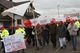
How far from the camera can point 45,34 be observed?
1073 centimetres

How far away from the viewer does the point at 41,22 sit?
9.53 m

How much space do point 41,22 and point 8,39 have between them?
335cm

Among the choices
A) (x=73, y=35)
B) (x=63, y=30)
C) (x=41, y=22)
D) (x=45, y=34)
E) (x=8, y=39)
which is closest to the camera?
(x=8, y=39)

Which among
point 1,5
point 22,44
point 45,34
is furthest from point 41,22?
point 1,5

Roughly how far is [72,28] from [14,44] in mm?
3486

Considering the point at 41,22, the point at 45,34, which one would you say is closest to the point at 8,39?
the point at 41,22

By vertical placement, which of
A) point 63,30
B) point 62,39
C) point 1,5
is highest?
point 1,5

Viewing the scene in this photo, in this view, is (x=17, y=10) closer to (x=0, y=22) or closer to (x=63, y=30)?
(x=63, y=30)

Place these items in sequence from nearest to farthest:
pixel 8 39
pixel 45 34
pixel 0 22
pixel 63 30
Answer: pixel 8 39, pixel 63 30, pixel 45 34, pixel 0 22

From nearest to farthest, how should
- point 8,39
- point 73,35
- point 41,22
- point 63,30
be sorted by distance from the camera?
point 8,39 < point 73,35 < point 63,30 < point 41,22

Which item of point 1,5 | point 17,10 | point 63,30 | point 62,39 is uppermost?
point 1,5

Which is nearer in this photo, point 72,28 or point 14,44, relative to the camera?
point 14,44

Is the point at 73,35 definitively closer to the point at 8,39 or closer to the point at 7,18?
the point at 8,39

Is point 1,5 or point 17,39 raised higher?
point 1,5
